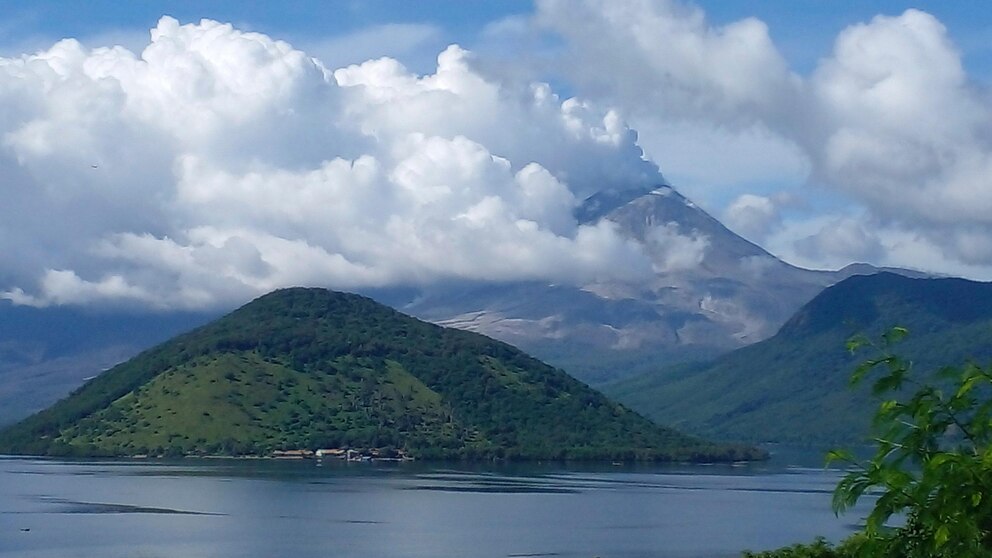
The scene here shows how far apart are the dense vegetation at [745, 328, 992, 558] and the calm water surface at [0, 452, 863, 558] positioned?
8762cm

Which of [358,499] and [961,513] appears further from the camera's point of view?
[358,499]

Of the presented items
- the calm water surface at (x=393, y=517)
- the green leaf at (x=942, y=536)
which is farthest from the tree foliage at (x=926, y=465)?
the calm water surface at (x=393, y=517)

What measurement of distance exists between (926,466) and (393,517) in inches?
4748

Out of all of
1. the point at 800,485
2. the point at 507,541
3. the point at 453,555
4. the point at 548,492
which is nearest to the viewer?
the point at 453,555

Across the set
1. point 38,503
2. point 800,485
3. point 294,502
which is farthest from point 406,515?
point 800,485

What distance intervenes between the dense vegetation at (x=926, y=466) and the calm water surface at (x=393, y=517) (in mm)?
87622

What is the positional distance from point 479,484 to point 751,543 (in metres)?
72.3

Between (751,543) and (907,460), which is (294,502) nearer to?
(751,543)

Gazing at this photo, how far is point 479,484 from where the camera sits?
183 metres

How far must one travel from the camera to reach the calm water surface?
109m

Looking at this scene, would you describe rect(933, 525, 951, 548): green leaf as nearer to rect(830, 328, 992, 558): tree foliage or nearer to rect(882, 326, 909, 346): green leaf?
rect(830, 328, 992, 558): tree foliage

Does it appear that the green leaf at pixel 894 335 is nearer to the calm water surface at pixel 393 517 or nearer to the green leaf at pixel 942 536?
the green leaf at pixel 942 536

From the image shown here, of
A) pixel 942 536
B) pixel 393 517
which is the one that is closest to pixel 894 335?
pixel 942 536

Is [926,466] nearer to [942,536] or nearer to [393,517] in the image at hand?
[942,536]
